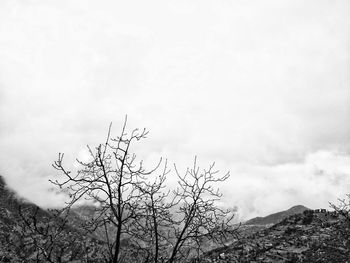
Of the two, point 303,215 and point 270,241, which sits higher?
point 303,215

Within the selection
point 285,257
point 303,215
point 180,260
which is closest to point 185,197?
point 180,260

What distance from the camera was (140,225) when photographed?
641 cm

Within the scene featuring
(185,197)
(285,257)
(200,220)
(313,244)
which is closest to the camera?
(200,220)

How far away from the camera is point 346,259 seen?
35812 mm

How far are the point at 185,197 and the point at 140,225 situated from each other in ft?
5.10

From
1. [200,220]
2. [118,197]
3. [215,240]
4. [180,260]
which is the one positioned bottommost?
[180,260]

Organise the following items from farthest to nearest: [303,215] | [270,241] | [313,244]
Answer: [303,215]
[270,241]
[313,244]

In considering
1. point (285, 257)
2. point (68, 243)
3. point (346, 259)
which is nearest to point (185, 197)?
point (68, 243)

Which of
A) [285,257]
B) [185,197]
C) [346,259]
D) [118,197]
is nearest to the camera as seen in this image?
[118,197]

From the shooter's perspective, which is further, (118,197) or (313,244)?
(313,244)

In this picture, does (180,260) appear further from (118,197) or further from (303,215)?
(303,215)

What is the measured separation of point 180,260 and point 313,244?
50.5 metres

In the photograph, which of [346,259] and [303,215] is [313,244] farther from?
[303,215]

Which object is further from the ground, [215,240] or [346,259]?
[215,240]
